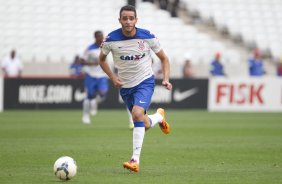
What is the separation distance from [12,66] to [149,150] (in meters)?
16.9

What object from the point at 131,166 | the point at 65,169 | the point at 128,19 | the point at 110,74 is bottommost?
the point at 131,166

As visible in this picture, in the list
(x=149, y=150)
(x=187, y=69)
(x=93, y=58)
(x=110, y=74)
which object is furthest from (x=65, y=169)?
(x=187, y=69)

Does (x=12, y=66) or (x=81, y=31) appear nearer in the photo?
(x=12, y=66)

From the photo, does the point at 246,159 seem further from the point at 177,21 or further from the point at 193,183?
the point at 177,21

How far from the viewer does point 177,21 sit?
111 feet

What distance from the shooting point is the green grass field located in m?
9.73

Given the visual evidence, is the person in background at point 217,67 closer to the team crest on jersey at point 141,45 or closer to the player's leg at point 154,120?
the player's leg at point 154,120

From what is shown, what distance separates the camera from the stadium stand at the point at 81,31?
31.8 meters

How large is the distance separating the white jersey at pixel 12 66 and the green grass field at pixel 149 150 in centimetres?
662

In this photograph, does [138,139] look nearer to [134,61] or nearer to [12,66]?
[134,61]

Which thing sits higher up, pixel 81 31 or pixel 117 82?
pixel 81 31

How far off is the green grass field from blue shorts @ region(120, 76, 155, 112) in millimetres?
925

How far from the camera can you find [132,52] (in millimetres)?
11023

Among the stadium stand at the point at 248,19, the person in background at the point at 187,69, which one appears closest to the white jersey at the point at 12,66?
the person in background at the point at 187,69
